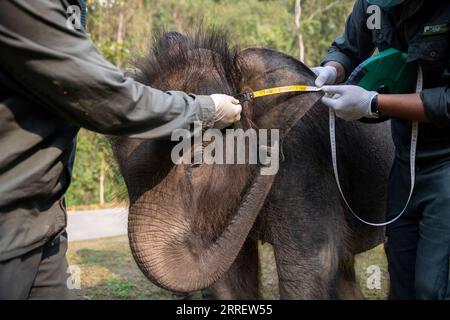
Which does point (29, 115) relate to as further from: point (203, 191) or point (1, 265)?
point (203, 191)

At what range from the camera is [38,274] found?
2.43m

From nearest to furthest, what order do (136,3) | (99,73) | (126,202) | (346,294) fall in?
(99,73), (126,202), (346,294), (136,3)

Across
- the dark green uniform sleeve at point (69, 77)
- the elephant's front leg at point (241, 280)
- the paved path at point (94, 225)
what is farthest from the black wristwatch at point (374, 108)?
the paved path at point (94, 225)

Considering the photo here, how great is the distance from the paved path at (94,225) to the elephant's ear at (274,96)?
20.9 ft

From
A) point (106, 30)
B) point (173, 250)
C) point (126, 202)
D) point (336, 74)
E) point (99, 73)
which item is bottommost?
point (173, 250)

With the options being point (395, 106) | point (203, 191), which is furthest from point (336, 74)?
point (203, 191)

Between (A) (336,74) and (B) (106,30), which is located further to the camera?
(B) (106,30)

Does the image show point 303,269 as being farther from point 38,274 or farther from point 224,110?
point 38,274

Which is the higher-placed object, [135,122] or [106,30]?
[106,30]

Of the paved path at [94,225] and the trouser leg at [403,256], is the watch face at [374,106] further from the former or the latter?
the paved path at [94,225]

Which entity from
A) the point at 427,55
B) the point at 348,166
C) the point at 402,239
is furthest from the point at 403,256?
the point at 427,55

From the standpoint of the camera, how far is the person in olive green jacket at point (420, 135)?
9.90ft

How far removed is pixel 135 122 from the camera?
230cm
